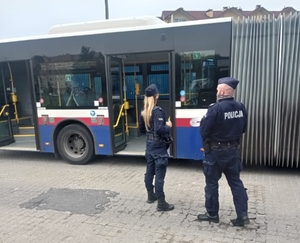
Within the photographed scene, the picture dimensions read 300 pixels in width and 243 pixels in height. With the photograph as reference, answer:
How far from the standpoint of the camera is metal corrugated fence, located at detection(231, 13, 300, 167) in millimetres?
4723

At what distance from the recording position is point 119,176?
18.2 feet

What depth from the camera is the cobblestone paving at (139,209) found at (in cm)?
331

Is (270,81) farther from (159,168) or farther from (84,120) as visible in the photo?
(84,120)

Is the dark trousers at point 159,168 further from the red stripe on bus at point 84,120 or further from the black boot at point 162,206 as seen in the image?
the red stripe on bus at point 84,120

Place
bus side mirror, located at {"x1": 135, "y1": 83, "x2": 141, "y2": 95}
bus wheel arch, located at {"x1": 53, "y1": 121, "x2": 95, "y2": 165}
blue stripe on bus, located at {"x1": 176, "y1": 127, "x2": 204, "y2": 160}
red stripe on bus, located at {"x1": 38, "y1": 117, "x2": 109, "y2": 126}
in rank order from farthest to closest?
bus side mirror, located at {"x1": 135, "y1": 83, "x2": 141, "y2": 95}
bus wheel arch, located at {"x1": 53, "y1": 121, "x2": 95, "y2": 165}
red stripe on bus, located at {"x1": 38, "y1": 117, "x2": 109, "y2": 126}
blue stripe on bus, located at {"x1": 176, "y1": 127, "x2": 204, "y2": 160}

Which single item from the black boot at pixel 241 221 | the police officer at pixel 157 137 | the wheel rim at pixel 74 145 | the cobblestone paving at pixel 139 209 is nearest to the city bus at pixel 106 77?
the wheel rim at pixel 74 145

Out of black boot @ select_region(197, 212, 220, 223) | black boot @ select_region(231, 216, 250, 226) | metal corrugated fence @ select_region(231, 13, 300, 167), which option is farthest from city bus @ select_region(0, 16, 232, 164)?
black boot @ select_region(231, 216, 250, 226)

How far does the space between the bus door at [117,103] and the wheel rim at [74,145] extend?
82cm

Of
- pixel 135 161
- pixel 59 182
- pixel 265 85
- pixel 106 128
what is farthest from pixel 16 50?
pixel 265 85

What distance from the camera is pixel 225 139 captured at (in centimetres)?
327

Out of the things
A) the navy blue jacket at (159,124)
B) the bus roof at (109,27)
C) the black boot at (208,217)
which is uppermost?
the bus roof at (109,27)

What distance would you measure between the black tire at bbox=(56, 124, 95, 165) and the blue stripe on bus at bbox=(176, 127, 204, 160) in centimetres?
206

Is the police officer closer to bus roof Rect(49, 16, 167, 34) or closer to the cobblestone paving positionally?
the cobblestone paving

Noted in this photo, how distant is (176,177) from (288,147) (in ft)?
6.90
